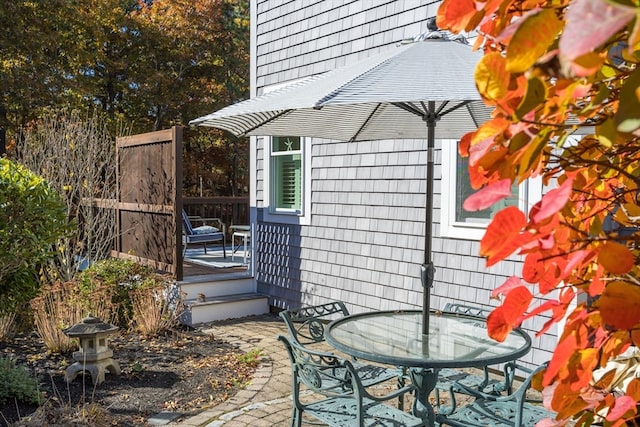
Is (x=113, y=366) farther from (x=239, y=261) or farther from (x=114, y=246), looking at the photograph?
(x=239, y=261)

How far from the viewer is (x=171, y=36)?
1638cm

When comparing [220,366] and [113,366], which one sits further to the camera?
[220,366]

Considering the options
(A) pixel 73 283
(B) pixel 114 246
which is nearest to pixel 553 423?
(A) pixel 73 283

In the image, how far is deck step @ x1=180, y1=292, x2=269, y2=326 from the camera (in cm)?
654

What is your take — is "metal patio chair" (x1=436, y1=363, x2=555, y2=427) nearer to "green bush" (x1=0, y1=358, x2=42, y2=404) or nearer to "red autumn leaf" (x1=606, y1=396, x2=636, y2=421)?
"red autumn leaf" (x1=606, y1=396, x2=636, y2=421)

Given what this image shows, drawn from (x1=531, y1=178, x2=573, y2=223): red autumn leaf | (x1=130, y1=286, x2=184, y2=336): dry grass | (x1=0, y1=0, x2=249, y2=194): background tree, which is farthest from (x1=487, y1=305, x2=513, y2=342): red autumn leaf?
(x1=0, y1=0, x2=249, y2=194): background tree

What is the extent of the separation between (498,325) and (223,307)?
625cm

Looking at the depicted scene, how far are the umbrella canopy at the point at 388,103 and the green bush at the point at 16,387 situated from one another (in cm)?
221

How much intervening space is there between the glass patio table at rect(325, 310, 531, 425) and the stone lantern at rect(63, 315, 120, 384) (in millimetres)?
2154

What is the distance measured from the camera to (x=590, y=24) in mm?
438

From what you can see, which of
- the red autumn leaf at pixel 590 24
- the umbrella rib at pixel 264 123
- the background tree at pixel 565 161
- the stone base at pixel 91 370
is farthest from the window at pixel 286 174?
the red autumn leaf at pixel 590 24

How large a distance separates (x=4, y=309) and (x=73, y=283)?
0.94m

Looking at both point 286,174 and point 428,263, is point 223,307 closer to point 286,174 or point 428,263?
point 286,174

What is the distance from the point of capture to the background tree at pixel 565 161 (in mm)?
492
